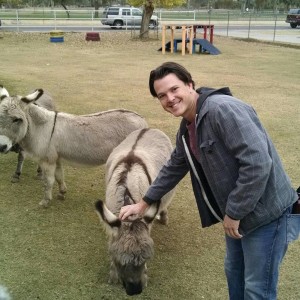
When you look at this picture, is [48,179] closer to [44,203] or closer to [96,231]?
[44,203]

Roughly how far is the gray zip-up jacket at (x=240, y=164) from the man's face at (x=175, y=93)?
0.42ft

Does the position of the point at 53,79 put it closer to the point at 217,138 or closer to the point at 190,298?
the point at 190,298

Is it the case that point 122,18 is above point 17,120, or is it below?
above

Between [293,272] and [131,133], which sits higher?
[131,133]

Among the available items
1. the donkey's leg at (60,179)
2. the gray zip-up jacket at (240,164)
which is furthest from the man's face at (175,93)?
the donkey's leg at (60,179)

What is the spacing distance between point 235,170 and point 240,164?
10 cm

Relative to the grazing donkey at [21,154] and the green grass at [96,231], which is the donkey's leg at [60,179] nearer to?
the green grass at [96,231]

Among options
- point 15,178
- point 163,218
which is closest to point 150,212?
point 163,218

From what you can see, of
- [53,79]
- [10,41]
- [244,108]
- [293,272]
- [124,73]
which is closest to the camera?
[244,108]

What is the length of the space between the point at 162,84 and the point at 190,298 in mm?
2295

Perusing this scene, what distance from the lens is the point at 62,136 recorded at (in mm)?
5305

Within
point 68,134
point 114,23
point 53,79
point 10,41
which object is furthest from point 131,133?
point 114,23

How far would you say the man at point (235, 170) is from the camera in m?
2.16

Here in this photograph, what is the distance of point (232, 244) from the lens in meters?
2.82
